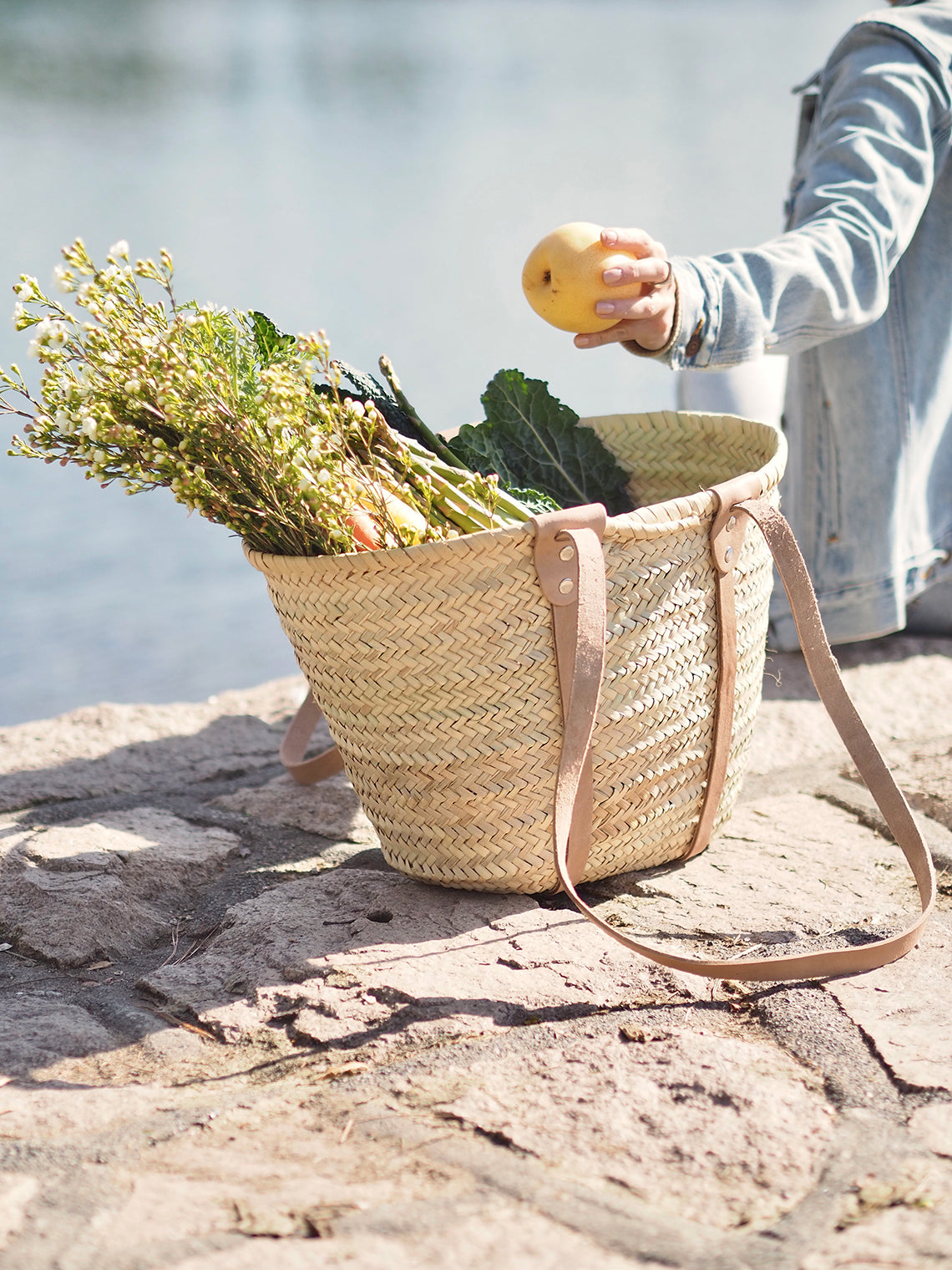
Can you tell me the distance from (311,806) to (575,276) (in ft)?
3.35

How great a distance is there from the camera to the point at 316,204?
8.39 meters

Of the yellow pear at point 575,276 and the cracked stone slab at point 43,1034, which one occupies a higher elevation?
the yellow pear at point 575,276

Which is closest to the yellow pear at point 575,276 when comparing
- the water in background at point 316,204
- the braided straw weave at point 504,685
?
the braided straw weave at point 504,685

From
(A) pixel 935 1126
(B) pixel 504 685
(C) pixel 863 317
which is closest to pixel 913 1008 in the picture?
(A) pixel 935 1126

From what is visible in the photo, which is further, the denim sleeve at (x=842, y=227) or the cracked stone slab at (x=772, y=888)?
the denim sleeve at (x=842, y=227)

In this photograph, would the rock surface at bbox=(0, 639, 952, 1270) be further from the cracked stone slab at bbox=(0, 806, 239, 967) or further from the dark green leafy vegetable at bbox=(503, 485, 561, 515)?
the dark green leafy vegetable at bbox=(503, 485, 561, 515)

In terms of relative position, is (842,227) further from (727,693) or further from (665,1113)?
(665,1113)

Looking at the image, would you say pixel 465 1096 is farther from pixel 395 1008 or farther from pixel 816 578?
pixel 816 578

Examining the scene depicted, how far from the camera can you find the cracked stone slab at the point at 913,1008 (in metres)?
1.32

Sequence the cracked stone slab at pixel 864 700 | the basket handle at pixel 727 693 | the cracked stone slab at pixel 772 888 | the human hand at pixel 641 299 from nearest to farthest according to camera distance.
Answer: the basket handle at pixel 727 693
the cracked stone slab at pixel 772 888
the human hand at pixel 641 299
the cracked stone slab at pixel 864 700

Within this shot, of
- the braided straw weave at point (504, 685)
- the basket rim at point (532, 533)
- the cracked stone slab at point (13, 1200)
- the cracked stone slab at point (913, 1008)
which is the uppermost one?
the basket rim at point (532, 533)

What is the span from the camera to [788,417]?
272 cm

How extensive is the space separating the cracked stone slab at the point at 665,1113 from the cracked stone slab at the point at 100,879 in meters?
0.60

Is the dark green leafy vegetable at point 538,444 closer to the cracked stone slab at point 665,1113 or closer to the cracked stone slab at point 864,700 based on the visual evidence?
the cracked stone slab at point 864,700
